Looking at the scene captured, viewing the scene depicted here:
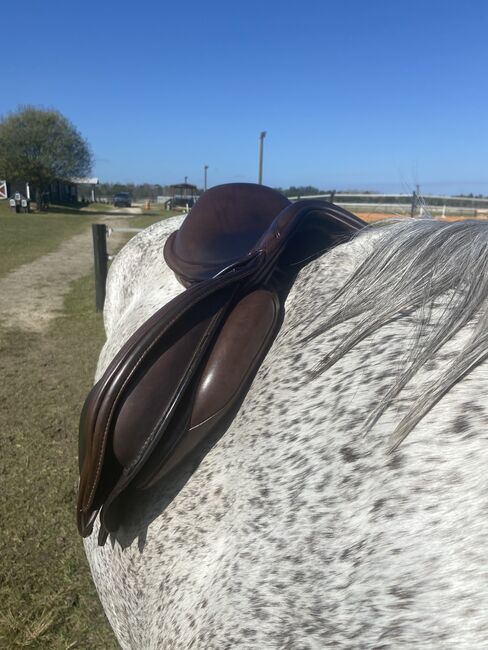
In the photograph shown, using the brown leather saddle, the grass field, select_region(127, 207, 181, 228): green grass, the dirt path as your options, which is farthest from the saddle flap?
select_region(127, 207, 181, 228): green grass

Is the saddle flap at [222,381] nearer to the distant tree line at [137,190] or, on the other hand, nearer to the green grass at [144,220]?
the green grass at [144,220]

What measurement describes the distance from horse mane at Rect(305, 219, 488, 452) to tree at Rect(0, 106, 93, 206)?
44.2 meters

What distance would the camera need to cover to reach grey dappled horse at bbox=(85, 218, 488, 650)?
0.76m

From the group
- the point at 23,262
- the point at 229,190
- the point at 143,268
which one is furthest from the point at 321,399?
the point at 23,262

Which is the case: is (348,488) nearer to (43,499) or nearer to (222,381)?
(222,381)

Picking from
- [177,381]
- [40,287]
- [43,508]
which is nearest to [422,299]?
[177,381]

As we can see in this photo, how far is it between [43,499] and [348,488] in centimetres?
279

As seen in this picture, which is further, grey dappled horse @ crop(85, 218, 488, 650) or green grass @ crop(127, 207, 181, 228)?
green grass @ crop(127, 207, 181, 228)

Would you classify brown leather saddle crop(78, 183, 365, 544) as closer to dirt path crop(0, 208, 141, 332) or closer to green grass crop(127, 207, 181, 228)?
dirt path crop(0, 208, 141, 332)

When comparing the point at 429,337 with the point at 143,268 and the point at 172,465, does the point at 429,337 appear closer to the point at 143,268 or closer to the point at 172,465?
the point at 172,465

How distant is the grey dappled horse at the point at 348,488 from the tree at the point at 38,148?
44095 mm

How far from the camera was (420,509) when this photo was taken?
783 millimetres

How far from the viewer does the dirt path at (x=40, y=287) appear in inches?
285

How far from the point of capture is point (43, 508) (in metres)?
3.12
